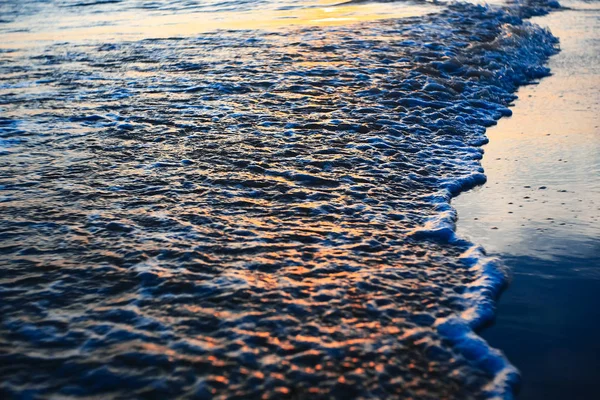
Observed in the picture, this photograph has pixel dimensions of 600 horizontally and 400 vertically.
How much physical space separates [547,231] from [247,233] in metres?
1.86

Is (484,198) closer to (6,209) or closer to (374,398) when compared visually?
(374,398)

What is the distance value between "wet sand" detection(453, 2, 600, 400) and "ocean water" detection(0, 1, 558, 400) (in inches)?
5.4

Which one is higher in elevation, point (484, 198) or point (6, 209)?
point (6, 209)

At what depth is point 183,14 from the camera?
551 inches

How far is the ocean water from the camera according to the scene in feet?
7.89

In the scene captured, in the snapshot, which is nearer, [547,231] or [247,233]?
[247,233]

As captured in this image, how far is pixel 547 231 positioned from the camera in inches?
142

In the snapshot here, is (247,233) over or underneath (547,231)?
over

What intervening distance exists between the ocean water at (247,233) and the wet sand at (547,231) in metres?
0.14

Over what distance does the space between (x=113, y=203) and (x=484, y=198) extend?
8.46ft

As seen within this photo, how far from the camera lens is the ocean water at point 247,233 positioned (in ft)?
7.89

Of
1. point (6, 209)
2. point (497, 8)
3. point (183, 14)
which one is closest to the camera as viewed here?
point (6, 209)

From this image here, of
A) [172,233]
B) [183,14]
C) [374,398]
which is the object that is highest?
[183,14]

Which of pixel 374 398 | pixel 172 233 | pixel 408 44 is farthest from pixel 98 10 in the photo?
pixel 374 398
